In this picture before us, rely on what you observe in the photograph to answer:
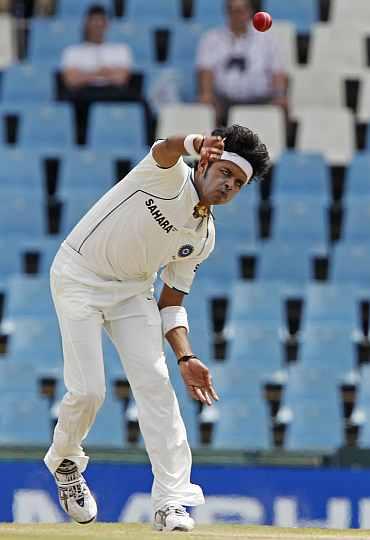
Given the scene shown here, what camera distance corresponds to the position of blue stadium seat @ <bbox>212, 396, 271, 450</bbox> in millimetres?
8633

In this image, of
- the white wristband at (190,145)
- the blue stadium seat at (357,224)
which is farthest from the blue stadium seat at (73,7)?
the white wristband at (190,145)

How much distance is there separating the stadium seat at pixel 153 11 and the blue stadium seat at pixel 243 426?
13.2 ft

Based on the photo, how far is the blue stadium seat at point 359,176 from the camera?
10281mm

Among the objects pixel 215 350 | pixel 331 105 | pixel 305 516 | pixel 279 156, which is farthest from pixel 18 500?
pixel 331 105

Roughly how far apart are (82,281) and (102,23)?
17.5 feet

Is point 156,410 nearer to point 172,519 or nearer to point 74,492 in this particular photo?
point 172,519

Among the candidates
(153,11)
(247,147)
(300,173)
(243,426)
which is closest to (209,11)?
(153,11)

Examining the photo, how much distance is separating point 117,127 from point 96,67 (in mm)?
513

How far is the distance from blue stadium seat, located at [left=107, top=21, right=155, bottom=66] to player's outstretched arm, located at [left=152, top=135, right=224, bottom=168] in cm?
593

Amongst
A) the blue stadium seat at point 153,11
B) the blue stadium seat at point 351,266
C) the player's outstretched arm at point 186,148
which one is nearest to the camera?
the player's outstretched arm at point 186,148

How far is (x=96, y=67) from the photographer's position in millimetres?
10586

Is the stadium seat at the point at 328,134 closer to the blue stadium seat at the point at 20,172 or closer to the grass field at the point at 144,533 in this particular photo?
the blue stadium seat at the point at 20,172

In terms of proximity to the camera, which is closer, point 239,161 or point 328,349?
point 239,161

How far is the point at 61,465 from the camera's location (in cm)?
570
